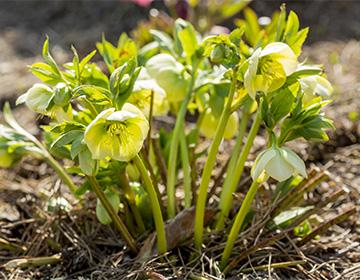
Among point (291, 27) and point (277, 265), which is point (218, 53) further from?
point (277, 265)

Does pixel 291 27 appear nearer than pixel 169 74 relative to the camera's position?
Yes

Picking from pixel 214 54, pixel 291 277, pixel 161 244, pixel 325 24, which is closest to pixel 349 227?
pixel 291 277

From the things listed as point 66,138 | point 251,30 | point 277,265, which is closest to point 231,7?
point 251,30

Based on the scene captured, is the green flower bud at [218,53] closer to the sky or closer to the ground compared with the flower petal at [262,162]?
closer to the sky

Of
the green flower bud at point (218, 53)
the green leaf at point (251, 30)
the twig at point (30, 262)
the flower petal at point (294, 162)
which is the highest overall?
the green flower bud at point (218, 53)

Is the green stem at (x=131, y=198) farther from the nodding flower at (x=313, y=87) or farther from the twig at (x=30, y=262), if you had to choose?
the nodding flower at (x=313, y=87)

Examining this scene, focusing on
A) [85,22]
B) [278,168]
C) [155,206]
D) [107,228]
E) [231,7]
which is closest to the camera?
[278,168]

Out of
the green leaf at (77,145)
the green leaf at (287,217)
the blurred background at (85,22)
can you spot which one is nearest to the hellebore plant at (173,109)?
the green leaf at (77,145)
